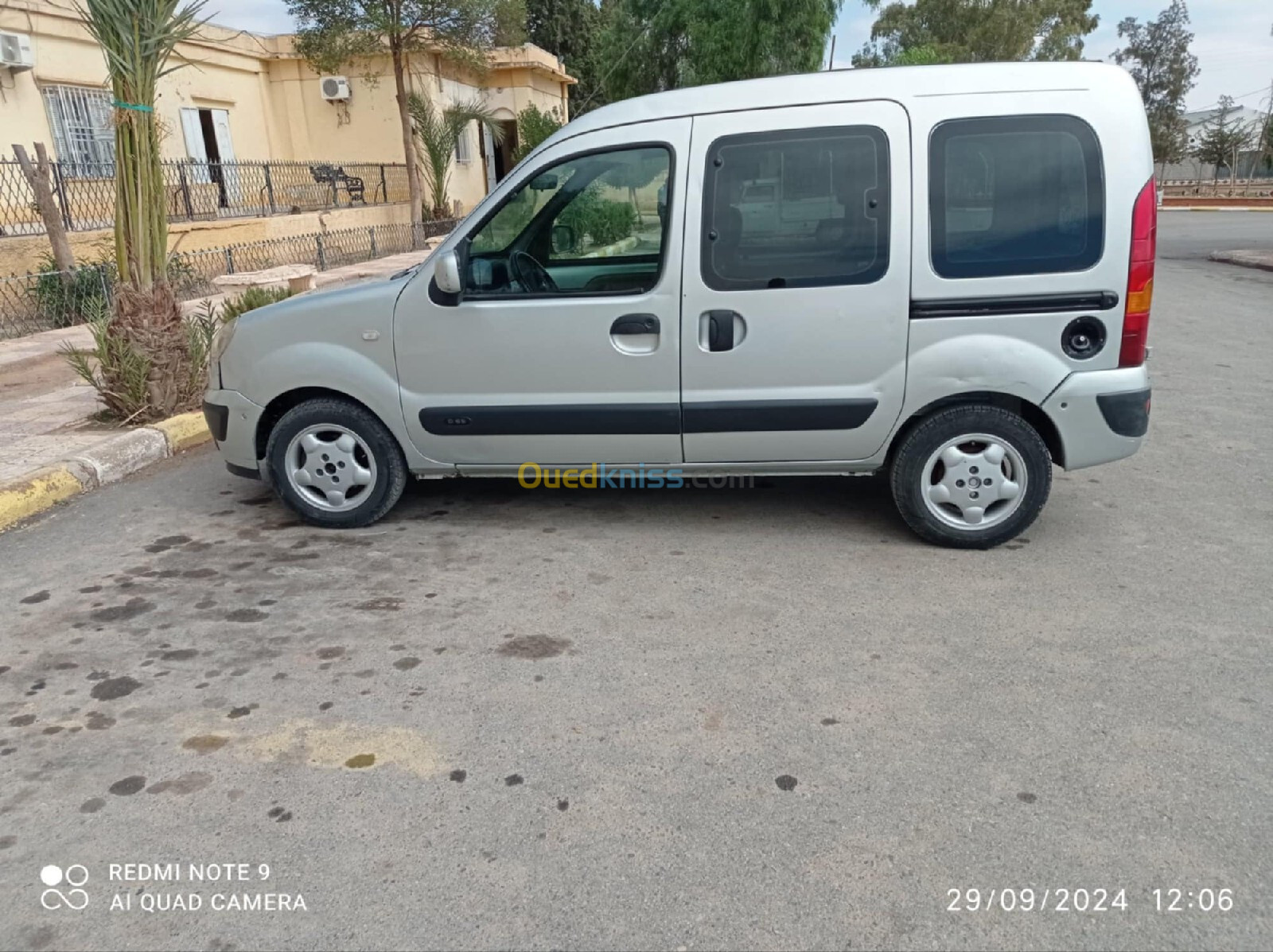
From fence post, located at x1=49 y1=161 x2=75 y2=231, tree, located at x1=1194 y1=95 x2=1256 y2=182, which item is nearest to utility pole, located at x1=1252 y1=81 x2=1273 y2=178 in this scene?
tree, located at x1=1194 y1=95 x2=1256 y2=182

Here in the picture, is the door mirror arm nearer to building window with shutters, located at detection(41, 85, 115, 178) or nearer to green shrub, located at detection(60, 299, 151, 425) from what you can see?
green shrub, located at detection(60, 299, 151, 425)

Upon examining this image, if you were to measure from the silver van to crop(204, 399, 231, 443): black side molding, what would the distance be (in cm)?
11

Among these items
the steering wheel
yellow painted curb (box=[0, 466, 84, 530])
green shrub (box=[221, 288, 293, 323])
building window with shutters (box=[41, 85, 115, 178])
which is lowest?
yellow painted curb (box=[0, 466, 84, 530])

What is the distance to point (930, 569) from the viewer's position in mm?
3992

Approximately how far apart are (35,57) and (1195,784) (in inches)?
661

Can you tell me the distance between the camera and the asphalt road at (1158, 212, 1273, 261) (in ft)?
58.5

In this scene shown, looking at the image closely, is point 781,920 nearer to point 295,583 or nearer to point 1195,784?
point 1195,784

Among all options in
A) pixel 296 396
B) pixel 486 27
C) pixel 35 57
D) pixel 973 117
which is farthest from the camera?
pixel 486 27

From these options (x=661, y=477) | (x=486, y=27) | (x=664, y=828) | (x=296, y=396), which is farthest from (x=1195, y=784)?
(x=486, y=27)

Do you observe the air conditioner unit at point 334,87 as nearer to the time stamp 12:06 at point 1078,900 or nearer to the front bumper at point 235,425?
the front bumper at point 235,425

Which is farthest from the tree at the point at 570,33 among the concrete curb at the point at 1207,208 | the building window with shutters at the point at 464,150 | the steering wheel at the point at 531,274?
the steering wheel at the point at 531,274

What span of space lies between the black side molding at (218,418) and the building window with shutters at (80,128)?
447 inches

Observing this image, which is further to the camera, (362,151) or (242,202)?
(362,151)

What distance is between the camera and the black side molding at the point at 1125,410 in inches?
154
